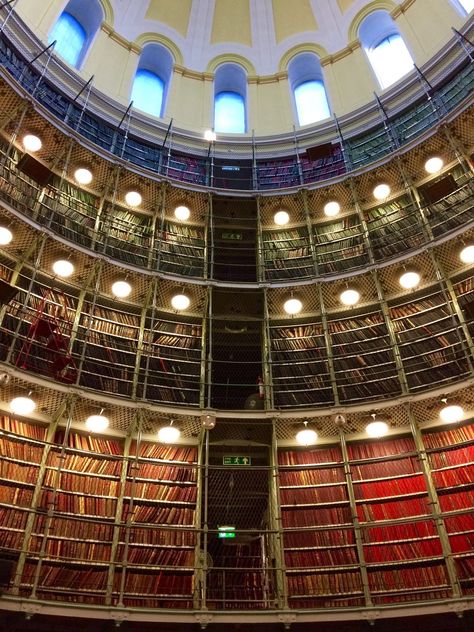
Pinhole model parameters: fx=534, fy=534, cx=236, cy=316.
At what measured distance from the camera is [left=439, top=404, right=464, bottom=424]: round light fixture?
6.62 meters

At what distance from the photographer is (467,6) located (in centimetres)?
1071

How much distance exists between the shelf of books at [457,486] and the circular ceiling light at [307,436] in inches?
57.4

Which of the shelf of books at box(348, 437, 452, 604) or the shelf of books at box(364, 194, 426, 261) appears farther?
the shelf of books at box(364, 194, 426, 261)

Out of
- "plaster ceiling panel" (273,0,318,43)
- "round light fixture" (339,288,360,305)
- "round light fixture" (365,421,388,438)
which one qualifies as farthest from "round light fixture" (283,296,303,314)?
"plaster ceiling panel" (273,0,318,43)

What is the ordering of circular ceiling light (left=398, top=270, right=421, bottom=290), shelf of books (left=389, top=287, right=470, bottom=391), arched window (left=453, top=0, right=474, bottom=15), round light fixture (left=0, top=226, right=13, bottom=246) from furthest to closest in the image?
arched window (left=453, top=0, right=474, bottom=15) < circular ceiling light (left=398, top=270, right=421, bottom=290) < round light fixture (left=0, top=226, right=13, bottom=246) < shelf of books (left=389, top=287, right=470, bottom=391)

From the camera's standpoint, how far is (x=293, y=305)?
28.7ft

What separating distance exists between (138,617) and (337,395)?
3767mm

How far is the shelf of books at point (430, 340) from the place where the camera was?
7324 millimetres

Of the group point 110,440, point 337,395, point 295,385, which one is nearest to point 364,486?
point 337,395

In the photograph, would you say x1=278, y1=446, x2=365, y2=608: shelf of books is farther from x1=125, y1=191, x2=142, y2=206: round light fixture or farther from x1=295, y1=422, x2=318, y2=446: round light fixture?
x1=125, y1=191, x2=142, y2=206: round light fixture

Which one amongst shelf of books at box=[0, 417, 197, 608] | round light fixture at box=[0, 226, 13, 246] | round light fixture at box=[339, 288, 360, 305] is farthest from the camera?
round light fixture at box=[339, 288, 360, 305]

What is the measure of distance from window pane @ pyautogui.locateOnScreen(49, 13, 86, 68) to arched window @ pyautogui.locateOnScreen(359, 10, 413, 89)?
653 centimetres

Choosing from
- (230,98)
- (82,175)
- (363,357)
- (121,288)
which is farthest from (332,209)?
(230,98)

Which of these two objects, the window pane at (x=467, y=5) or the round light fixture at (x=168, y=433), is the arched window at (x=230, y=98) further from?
the round light fixture at (x=168, y=433)
